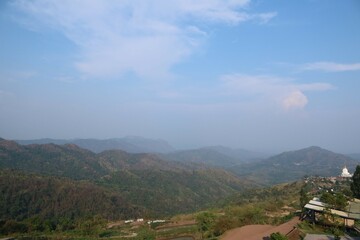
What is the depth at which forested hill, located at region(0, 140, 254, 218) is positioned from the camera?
95.7 metres

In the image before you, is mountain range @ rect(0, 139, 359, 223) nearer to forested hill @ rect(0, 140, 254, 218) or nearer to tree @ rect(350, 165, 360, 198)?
forested hill @ rect(0, 140, 254, 218)

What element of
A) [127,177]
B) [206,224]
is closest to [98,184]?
[127,177]

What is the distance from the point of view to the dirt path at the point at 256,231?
2281cm

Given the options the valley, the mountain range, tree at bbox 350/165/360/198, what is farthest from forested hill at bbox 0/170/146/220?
tree at bbox 350/165/360/198

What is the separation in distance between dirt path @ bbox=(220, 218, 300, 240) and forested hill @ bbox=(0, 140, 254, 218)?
56979mm

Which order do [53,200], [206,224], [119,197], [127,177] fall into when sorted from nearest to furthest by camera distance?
[206,224]
[53,200]
[119,197]
[127,177]

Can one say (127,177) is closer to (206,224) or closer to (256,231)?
(206,224)

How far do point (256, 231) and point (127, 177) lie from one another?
96192 mm

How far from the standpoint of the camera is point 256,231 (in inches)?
991

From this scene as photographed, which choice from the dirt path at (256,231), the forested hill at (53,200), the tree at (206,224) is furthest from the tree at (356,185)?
the forested hill at (53,200)

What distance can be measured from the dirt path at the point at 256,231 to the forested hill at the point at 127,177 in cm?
5698

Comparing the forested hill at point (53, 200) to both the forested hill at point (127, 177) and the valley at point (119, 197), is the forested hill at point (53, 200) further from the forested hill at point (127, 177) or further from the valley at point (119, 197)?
the forested hill at point (127, 177)

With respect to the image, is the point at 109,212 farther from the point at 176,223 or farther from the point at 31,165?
the point at 31,165

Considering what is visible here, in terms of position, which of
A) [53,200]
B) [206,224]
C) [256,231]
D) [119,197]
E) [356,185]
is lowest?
[119,197]
